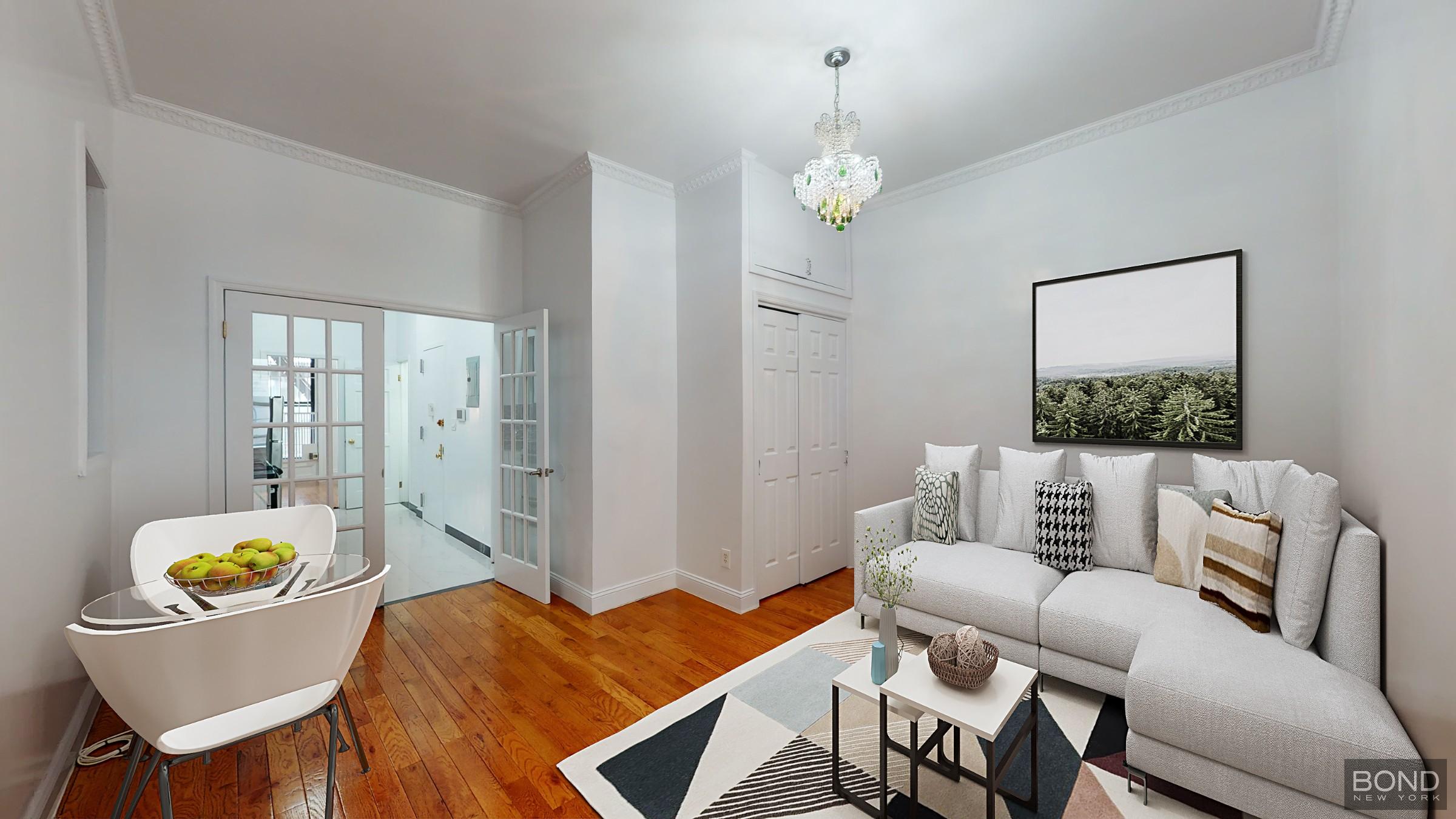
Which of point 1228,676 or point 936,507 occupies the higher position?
point 936,507

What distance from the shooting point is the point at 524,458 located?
3.89m

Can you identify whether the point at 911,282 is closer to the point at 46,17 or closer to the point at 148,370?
the point at 46,17

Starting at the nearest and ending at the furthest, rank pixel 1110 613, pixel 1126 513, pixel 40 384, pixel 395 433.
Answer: pixel 40 384 → pixel 1110 613 → pixel 1126 513 → pixel 395 433

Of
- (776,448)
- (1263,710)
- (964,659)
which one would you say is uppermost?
(776,448)

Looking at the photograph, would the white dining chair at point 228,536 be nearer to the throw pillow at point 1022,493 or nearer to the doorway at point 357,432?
the doorway at point 357,432

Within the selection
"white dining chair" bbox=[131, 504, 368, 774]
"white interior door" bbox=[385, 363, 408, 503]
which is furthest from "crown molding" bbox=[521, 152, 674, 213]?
"white interior door" bbox=[385, 363, 408, 503]

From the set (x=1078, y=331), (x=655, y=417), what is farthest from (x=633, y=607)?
(x=1078, y=331)

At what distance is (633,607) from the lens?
353 centimetres

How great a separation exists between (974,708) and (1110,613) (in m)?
1.05

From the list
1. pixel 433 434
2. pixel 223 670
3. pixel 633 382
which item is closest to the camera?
pixel 223 670

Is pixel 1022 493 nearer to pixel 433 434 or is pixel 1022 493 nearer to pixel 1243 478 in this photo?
pixel 1243 478

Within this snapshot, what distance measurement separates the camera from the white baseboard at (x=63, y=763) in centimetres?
166

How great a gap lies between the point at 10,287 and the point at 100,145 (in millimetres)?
1637

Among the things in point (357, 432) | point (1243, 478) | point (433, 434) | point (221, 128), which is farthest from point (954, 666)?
point (433, 434)
